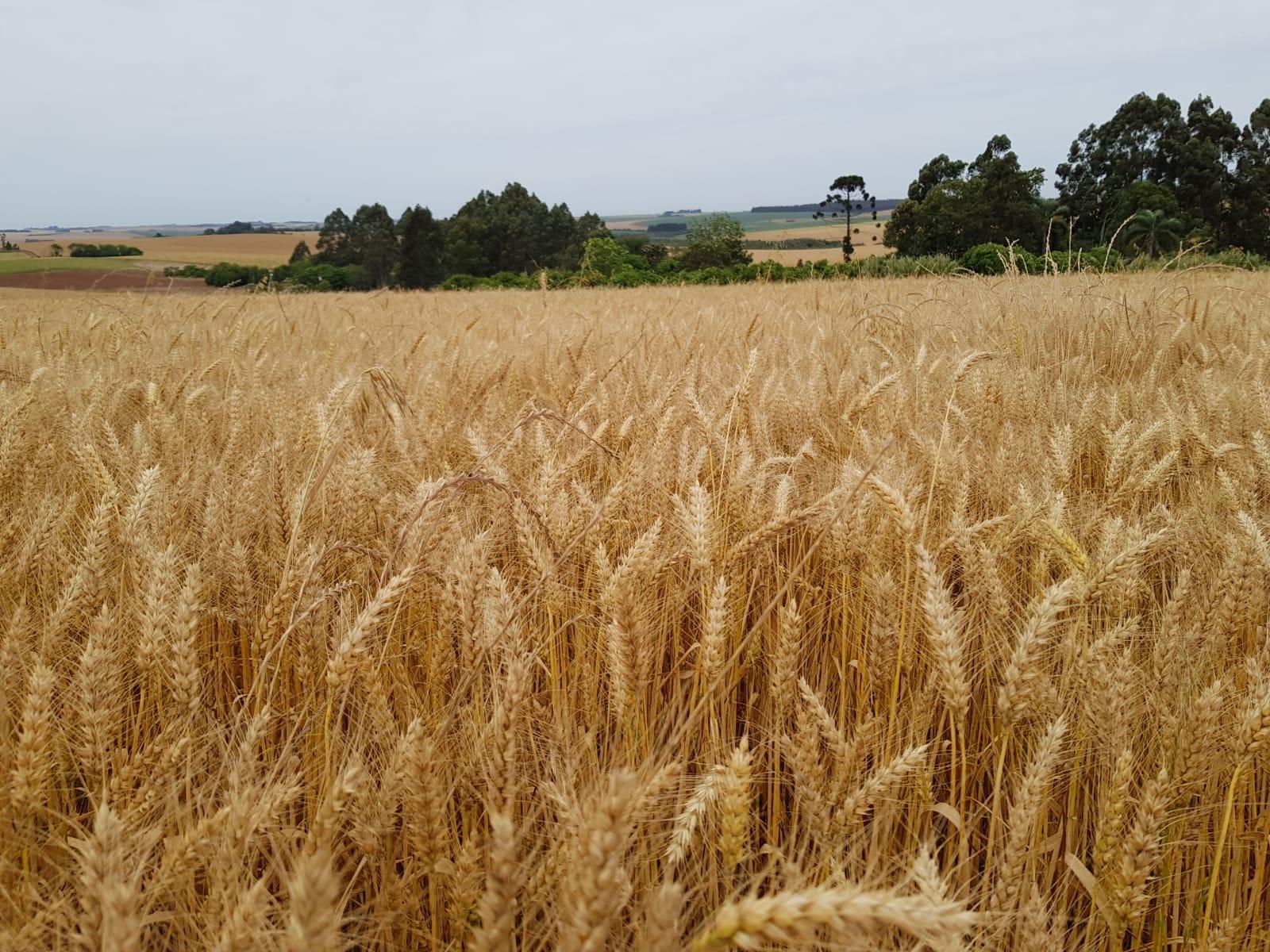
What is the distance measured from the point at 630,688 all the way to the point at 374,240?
182ft

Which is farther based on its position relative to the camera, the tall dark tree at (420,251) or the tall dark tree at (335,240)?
the tall dark tree at (335,240)

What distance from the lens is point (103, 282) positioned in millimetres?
6520

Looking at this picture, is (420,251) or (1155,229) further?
(420,251)

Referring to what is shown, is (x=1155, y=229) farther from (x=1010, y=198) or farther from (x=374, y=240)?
(x=374, y=240)

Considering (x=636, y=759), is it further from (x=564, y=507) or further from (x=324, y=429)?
(x=324, y=429)

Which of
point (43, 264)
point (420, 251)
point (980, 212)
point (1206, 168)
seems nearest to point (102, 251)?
point (43, 264)

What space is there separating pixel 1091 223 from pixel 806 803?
166ft

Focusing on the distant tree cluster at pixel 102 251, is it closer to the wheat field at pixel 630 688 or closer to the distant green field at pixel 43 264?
the distant green field at pixel 43 264

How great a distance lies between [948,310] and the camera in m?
4.30

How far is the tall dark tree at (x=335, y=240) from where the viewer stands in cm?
5159

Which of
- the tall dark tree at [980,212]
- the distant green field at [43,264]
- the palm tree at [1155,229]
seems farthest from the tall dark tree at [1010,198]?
the distant green field at [43,264]

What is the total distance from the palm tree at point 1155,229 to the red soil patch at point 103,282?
32980 mm

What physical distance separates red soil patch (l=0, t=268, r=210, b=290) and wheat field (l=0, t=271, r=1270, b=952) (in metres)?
3.72

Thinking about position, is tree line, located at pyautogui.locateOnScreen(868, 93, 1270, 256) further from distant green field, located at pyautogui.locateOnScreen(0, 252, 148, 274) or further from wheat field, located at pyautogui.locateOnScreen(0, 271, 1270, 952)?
wheat field, located at pyautogui.locateOnScreen(0, 271, 1270, 952)
